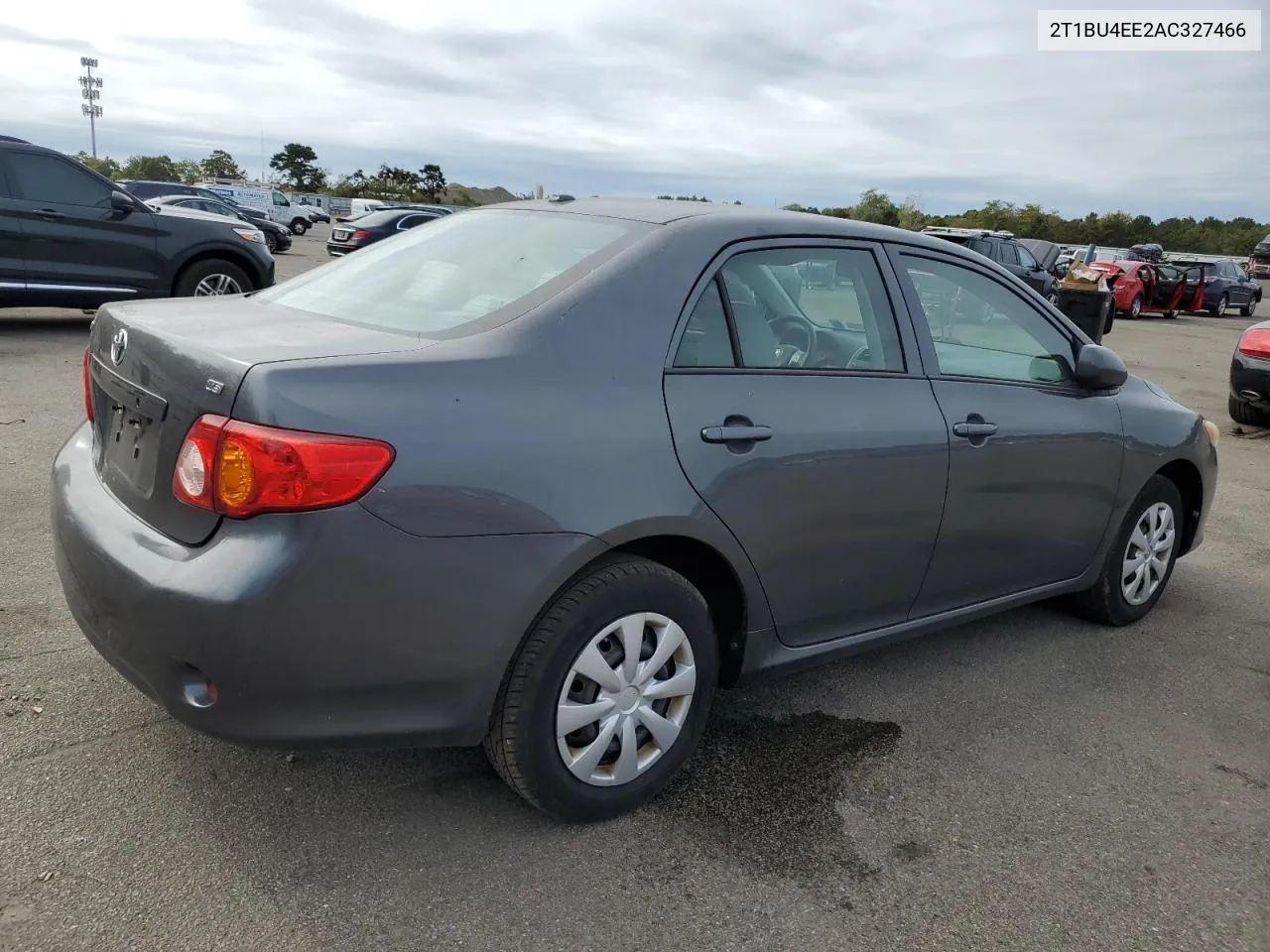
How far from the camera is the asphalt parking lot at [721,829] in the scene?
7.88 ft

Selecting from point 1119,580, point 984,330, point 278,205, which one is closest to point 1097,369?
point 984,330

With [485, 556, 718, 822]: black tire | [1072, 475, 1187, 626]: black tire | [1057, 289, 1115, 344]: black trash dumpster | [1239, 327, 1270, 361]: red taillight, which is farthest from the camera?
[1057, 289, 1115, 344]: black trash dumpster

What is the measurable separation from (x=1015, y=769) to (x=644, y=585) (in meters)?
1.41

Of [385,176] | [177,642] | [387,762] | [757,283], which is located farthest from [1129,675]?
[385,176]

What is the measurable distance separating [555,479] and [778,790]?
1.19 meters

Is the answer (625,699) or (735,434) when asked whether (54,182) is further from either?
(625,699)

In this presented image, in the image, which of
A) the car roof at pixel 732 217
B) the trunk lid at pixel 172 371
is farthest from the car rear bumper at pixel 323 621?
the car roof at pixel 732 217

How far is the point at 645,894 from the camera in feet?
8.31

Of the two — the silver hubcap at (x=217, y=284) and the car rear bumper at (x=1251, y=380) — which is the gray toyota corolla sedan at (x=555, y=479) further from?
the silver hubcap at (x=217, y=284)

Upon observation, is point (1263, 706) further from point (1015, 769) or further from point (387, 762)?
point (387, 762)

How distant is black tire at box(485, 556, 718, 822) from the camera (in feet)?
8.33

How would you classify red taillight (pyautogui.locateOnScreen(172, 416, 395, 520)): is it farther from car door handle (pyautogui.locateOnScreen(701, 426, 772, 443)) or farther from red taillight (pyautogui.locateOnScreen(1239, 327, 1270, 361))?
red taillight (pyautogui.locateOnScreen(1239, 327, 1270, 361))

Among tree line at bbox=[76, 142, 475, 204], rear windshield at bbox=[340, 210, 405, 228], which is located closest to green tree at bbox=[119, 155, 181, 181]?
tree line at bbox=[76, 142, 475, 204]

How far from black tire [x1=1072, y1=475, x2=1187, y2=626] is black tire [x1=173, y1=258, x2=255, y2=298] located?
27.6 feet
